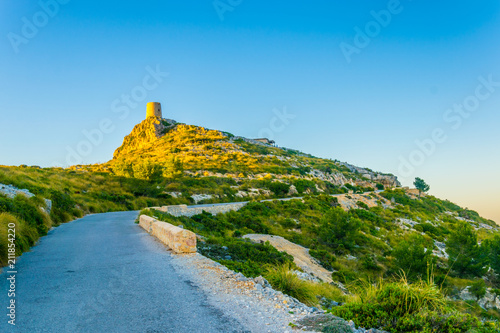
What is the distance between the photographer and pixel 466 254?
25312 mm

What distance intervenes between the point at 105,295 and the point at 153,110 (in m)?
116

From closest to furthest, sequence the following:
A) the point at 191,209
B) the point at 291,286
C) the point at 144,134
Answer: the point at 291,286 < the point at 191,209 < the point at 144,134

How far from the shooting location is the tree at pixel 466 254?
79.8 feet

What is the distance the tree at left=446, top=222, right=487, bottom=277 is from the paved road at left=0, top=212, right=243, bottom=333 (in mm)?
25071

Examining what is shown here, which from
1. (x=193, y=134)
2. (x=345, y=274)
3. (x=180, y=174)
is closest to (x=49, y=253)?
(x=345, y=274)

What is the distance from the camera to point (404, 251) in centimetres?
2236

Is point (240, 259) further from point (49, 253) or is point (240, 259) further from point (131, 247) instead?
point (49, 253)

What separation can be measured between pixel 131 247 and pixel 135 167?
112 ft

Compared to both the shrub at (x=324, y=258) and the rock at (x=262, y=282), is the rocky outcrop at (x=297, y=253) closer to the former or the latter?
the shrub at (x=324, y=258)

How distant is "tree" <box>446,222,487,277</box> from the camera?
24312 mm

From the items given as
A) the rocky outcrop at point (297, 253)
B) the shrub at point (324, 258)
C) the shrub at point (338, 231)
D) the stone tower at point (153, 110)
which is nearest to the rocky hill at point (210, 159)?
the stone tower at point (153, 110)

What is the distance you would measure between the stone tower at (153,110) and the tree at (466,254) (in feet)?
347

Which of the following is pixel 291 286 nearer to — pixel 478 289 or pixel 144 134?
pixel 478 289

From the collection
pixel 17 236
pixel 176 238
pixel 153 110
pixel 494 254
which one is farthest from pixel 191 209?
pixel 153 110
